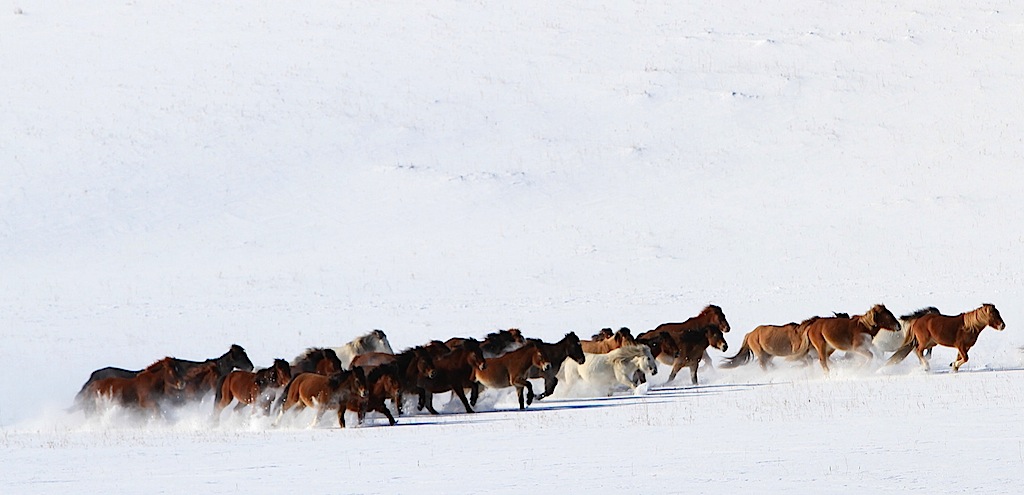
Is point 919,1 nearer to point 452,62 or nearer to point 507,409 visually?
point 452,62

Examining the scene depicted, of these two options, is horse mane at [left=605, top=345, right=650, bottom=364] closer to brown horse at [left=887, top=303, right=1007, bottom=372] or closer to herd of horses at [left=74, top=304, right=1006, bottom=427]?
herd of horses at [left=74, top=304, right=1006, bottom=427]

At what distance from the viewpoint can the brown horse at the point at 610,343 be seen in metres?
19.0

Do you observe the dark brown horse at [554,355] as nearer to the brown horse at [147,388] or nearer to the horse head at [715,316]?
the horse head at [715,316]

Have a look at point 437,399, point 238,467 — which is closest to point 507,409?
point 437,399

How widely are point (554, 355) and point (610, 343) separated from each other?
189 centimetres

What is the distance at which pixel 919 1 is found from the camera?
58562mm

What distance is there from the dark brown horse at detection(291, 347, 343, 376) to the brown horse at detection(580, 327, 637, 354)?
397cm

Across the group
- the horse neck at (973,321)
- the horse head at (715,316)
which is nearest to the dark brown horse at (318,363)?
the horse head at (715,316)

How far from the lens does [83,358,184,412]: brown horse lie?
16.2 meters

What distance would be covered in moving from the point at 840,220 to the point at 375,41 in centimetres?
2423

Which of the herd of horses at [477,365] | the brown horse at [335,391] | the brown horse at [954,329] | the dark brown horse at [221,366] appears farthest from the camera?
the brown horse at [954,329]

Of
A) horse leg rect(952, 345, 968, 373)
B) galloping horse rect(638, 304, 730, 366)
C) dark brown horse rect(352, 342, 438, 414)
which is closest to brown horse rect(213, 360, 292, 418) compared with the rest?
dark brown horse rect(352, 342, 438, 414)

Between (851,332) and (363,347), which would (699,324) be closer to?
(851,332)

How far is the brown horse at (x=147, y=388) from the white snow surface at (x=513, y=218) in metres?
0.28
